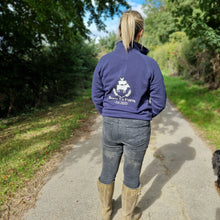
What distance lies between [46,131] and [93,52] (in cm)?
1146

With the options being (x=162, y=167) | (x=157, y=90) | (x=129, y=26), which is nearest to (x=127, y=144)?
(x=157, y=90)

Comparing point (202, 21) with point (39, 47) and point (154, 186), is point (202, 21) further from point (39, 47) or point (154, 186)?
point (39, 47)

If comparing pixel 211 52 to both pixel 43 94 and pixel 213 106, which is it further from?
pixel 43 94

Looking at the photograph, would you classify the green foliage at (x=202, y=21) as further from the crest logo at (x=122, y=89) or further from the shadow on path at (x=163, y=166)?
the crest logo at (x=122, y=89)

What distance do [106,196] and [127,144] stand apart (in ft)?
2.36

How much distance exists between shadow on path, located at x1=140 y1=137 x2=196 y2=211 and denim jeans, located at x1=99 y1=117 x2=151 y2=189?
33.0 inches

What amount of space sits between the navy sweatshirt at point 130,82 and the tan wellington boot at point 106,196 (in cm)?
81

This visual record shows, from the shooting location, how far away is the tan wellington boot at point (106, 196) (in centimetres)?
190

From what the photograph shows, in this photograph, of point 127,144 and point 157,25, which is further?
point 157,25

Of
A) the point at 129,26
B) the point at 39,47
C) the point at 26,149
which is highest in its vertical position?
the point at 39,47

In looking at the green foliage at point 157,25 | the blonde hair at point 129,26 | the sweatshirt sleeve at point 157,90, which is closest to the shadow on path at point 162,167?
the sweatshirt sleeve at point 157,90

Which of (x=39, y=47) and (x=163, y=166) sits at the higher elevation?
(x=39, y=47)

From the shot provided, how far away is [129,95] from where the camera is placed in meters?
1.53

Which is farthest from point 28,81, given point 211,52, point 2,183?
point 211,52
